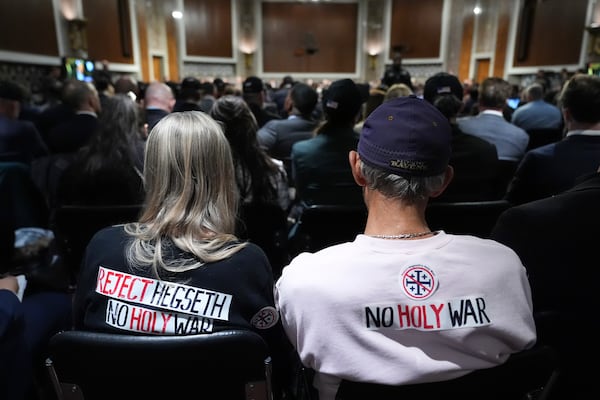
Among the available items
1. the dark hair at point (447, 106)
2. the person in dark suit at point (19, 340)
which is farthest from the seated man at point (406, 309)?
the dark hair at point (447, 106)

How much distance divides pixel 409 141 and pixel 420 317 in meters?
0.37

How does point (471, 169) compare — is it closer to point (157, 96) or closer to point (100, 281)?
point (100, 281)

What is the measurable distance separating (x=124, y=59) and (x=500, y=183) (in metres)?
11.5

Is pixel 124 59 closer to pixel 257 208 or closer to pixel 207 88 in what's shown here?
pixel 207 88

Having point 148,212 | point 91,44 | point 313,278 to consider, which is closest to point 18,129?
point 148,212

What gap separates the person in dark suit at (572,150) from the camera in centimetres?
202

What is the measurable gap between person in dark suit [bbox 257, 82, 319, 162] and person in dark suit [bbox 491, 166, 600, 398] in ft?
7.10

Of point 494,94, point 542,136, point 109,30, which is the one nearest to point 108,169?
point 494,94

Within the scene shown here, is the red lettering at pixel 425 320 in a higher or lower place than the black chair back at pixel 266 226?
higher

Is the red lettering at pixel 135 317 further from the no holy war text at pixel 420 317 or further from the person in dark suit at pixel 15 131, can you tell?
the person in dark suit at pixel 15 131

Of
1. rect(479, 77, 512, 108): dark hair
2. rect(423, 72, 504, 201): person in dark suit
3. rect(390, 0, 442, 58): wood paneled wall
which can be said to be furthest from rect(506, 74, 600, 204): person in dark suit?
rect(390, 0, 442, 58): wood paneled wall

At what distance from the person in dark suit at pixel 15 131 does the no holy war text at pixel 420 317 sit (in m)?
3.20

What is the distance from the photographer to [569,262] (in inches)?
46.8

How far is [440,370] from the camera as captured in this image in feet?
2.56
